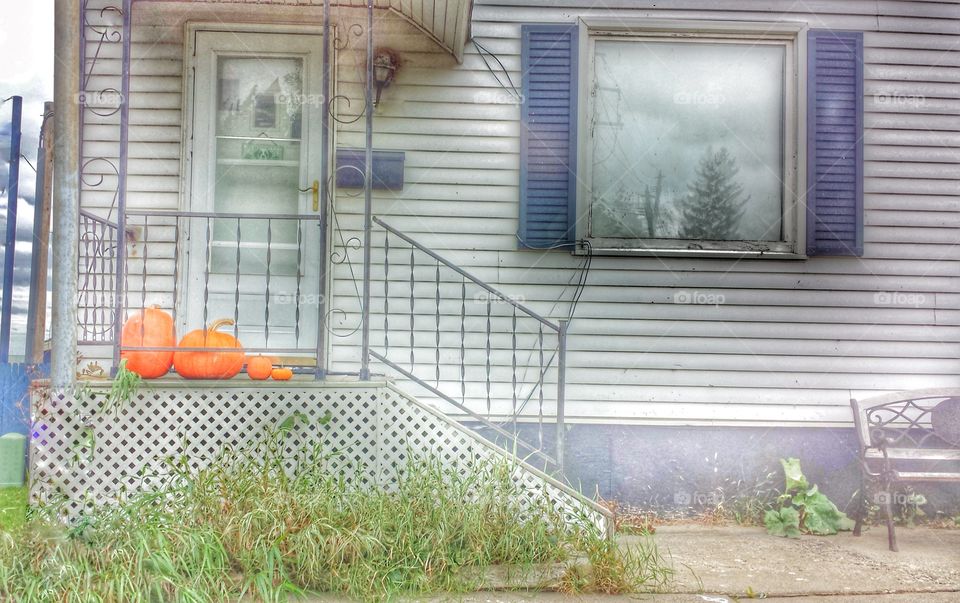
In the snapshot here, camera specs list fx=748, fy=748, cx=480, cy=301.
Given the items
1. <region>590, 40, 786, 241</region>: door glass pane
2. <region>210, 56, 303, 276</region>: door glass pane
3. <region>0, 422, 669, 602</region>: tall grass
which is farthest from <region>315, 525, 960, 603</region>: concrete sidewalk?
<region>210, 56, 303, 276</region>: door glass pane

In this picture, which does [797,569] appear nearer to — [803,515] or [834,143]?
[803,515]

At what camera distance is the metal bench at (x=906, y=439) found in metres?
4.36

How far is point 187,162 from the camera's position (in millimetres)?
4930

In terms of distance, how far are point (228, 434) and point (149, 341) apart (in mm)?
670

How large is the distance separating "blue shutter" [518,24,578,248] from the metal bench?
2165 mm

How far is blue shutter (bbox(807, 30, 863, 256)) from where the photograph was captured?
493 cm

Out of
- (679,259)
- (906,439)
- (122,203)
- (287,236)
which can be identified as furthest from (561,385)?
(122,203)

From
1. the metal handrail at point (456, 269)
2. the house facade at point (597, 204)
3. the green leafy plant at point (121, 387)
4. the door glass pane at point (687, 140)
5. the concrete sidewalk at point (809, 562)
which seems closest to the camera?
the concrete sidewalk at point (809, 562)

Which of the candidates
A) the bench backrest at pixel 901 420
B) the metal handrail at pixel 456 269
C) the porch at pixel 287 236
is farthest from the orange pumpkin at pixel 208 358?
the bench backrest at pixel 901 420

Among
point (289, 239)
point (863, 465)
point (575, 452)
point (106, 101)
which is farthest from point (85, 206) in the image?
point (863, 465)

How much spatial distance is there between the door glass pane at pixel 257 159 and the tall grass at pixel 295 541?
1703mm

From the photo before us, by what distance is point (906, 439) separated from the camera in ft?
15.5

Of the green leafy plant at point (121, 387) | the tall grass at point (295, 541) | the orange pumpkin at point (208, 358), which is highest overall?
the orange pumpkin at point (208, 358)

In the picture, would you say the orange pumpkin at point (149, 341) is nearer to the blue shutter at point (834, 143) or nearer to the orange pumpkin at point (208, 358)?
the orange pumpkin at point (208, 358)
